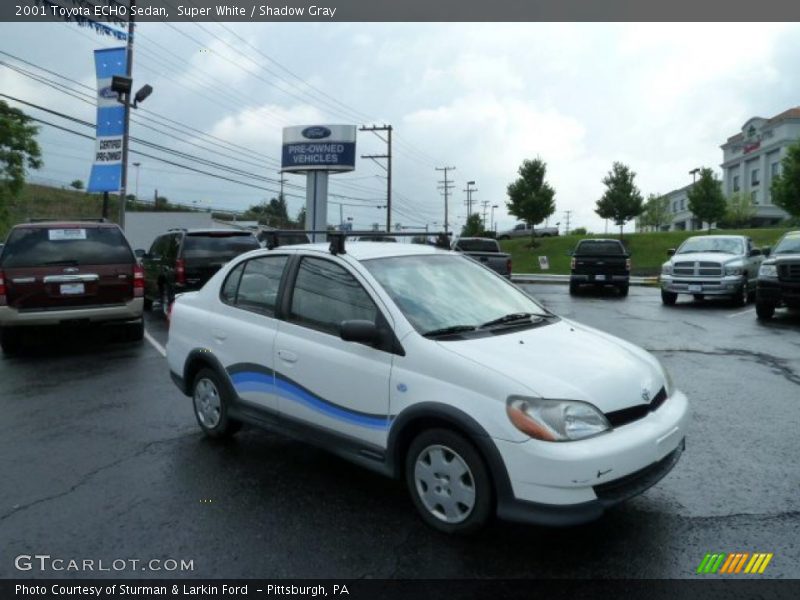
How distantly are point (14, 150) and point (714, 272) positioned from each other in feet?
130

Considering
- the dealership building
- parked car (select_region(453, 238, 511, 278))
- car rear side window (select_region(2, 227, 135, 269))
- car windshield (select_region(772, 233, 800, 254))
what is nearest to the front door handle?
car rear side window (select_region(2, 227, 135, 269))

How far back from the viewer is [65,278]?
9109mm

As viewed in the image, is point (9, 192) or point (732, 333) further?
point (9, 192)

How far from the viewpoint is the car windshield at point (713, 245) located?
17203mm

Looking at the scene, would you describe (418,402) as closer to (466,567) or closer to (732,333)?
(466,567)

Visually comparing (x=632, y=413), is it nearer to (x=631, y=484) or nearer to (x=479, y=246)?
(x=631, y=484)

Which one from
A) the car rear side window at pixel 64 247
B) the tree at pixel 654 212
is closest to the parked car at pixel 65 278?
the car rear side window at pixel 64 247

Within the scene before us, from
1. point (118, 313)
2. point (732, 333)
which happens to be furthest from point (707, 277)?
point (118, 313)

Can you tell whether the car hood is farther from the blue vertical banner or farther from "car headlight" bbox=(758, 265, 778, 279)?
the blue vertical banner

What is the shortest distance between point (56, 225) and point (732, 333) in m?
11.2

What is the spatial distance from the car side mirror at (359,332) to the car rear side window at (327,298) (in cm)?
18

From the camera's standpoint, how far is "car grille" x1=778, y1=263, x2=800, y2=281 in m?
12.1

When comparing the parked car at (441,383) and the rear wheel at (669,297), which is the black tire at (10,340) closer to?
the parked car at (441,383)

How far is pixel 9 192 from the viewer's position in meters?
40.3
